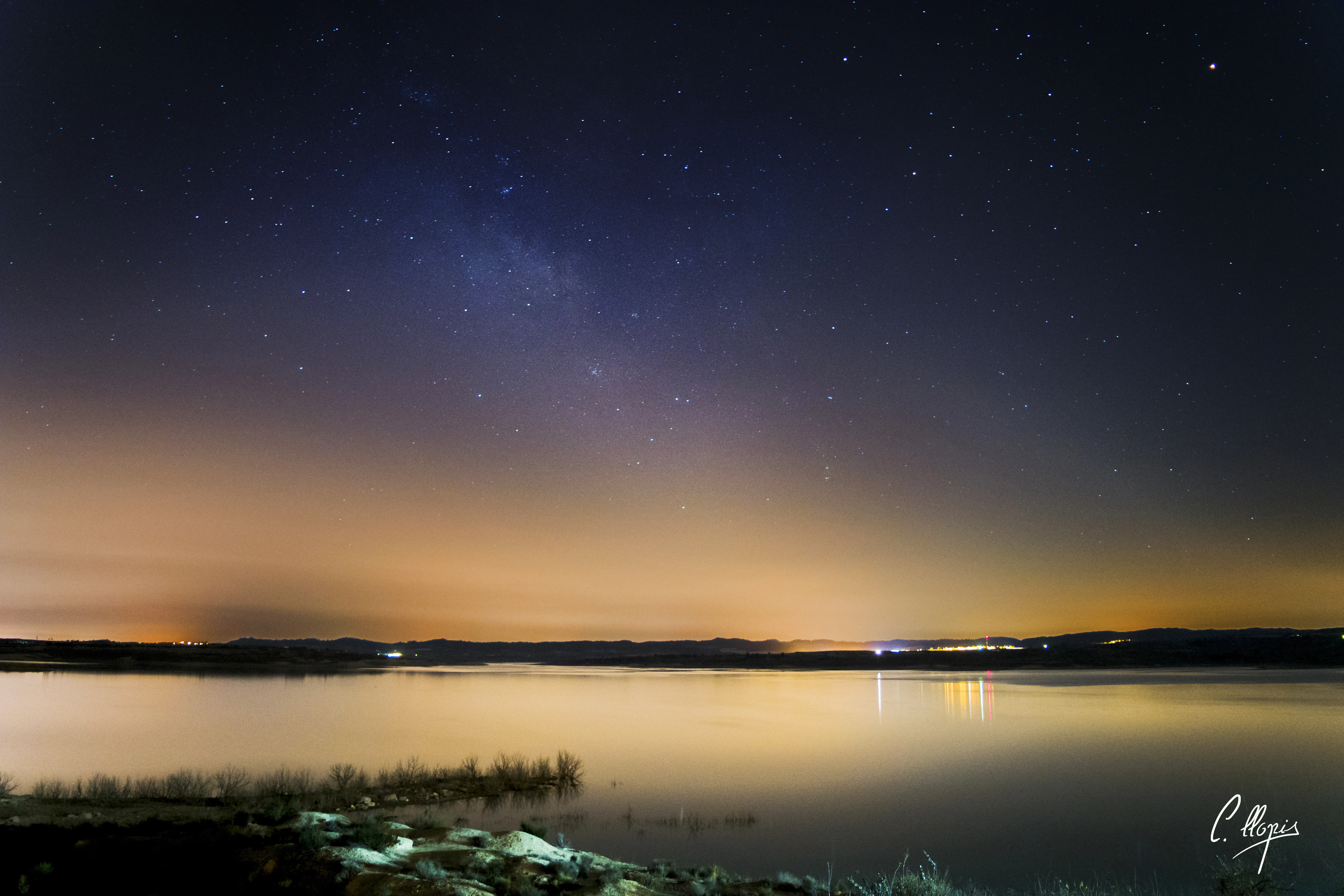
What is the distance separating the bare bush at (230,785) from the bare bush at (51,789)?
9.73 feet

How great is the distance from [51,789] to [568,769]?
12.3 meters

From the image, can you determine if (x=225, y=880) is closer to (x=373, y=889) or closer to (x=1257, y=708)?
(x=373, y=889)

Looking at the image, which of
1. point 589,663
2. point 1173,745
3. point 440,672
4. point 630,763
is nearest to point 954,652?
point 589,663

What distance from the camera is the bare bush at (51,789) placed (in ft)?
55.5

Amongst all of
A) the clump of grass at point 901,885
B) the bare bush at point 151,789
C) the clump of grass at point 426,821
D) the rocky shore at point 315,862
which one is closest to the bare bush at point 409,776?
the clump of grass at point 426,821

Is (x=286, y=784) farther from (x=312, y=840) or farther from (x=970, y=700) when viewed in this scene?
(x=970, y=700)

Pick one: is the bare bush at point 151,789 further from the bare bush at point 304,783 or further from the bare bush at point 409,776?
the bare bush at point 409,776

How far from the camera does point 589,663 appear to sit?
157 m

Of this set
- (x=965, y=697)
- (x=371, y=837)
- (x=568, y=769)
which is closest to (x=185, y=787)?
(x=568, y=769)

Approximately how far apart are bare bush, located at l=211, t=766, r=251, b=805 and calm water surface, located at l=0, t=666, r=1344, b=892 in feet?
10.2

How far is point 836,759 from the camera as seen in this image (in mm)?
28516

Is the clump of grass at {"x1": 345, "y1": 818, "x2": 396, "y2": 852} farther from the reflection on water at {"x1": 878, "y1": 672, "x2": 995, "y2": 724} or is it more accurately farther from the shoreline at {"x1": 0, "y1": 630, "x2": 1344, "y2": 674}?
the shoreline at {"x1": 0, "y1": 630, "x2": 1344, "y2": 674}

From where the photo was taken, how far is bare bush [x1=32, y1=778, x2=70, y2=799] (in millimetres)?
16922

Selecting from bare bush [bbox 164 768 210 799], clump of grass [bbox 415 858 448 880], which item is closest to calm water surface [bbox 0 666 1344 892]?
bare bush [bbox 164 768 210 799]
